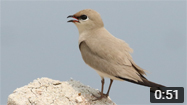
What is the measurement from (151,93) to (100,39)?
5.01 ft

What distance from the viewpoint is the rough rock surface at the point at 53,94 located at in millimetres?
6328

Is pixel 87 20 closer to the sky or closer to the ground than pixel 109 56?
closer to the sky

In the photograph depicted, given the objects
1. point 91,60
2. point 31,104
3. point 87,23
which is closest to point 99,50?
point 91,60

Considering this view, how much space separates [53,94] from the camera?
660 cm

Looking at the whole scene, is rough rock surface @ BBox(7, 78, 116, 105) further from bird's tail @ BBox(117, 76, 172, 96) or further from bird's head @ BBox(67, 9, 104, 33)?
bird's head @ BBox(67, 9, 104, 33)

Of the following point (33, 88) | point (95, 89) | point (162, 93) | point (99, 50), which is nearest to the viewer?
point (162, 93)

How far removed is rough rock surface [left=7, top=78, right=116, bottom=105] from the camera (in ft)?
20.8

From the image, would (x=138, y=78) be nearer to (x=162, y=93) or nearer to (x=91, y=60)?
(x=162, y=93)

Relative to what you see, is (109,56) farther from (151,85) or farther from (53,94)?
(53,94)

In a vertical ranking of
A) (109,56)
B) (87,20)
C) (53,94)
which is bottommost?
(53,94)

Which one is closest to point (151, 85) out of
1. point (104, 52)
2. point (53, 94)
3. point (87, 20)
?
point (104, 52)

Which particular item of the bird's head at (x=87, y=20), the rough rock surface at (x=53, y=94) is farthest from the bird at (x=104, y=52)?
the rough rock surface at (x=53, y=94)

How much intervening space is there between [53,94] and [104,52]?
149 centimetres

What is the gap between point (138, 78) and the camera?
5824 millimetres
